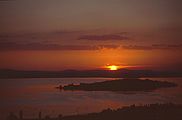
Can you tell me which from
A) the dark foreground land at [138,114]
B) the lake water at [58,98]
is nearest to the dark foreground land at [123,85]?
the lake water at [58,98]

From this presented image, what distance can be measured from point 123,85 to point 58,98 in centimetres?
53

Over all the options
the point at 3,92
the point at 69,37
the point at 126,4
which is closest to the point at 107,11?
the point at 126,4

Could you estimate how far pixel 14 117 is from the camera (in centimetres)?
293

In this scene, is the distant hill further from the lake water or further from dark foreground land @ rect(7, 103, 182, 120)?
dark foreground land @ rect(7, 103, 182, 120)

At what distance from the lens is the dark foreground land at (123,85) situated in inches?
115

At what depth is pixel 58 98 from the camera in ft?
9.60

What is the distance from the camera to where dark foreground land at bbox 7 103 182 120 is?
2912 millimetres

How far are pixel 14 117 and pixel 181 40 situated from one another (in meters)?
1.43

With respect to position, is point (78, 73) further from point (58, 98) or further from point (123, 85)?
point (123, 85)

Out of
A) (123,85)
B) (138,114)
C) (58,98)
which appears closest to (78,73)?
(58,98)

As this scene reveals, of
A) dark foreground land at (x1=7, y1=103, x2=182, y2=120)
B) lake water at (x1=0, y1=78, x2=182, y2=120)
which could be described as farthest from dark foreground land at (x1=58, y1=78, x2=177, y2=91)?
dark foreground land at (x1=7, y1=103, x2=182, y2=120)

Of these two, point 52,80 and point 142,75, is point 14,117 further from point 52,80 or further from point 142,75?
point 142,75

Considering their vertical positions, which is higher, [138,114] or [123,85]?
[123,85]

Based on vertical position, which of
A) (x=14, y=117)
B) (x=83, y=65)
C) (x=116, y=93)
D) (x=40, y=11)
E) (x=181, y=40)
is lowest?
(x=14, y=117)
